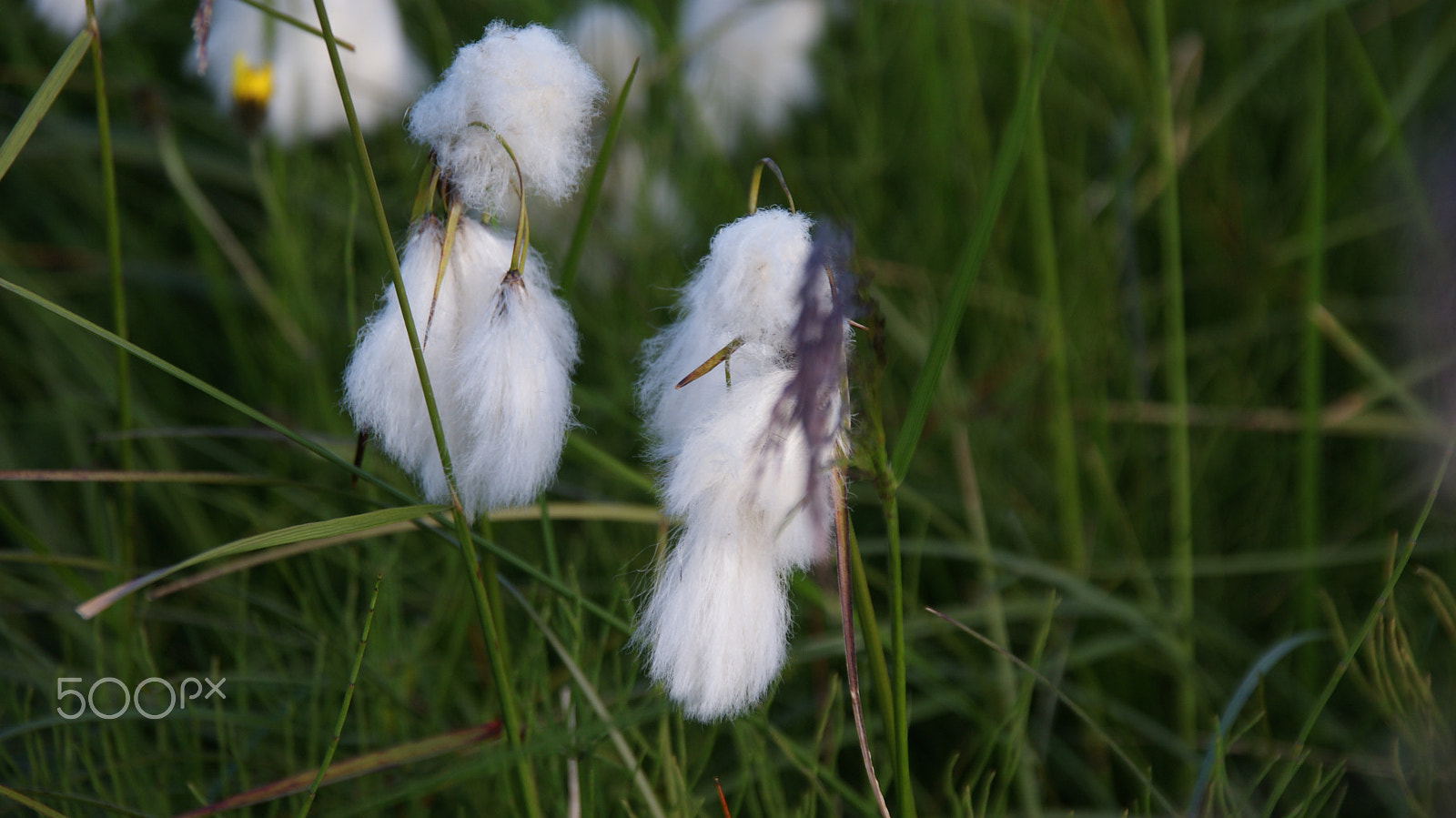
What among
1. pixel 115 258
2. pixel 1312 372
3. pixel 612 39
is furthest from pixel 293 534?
pixel 612 39

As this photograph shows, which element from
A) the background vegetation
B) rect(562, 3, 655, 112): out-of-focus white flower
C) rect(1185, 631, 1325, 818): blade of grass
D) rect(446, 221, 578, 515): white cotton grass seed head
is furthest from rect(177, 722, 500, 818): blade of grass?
rect(562, 3, 655, 112): out-of-focus white flower

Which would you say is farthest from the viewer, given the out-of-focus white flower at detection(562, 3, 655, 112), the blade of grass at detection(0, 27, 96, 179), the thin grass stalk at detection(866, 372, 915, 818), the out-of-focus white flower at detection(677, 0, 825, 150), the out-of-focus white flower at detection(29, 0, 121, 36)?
the out-of-focus white flower at detection(677, 0, 825, 150)

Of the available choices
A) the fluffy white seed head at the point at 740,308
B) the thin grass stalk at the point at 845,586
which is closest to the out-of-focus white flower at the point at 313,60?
the fluffy white seed head at the point at 740,308

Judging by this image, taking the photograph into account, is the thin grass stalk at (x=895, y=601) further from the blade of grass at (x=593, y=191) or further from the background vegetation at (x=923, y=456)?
the blade of grass at (x=593, y=191)

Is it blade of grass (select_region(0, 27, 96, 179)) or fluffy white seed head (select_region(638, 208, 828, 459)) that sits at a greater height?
blade of grass (select_region(0, 27, 96, 179))

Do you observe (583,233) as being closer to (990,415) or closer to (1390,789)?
(990,415)

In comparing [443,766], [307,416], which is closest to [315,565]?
[443,766]

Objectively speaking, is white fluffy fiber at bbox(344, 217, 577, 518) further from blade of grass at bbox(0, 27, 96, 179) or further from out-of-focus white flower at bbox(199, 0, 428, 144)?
out-of-focus white flower at bbox(199, 0, 428, 144)
